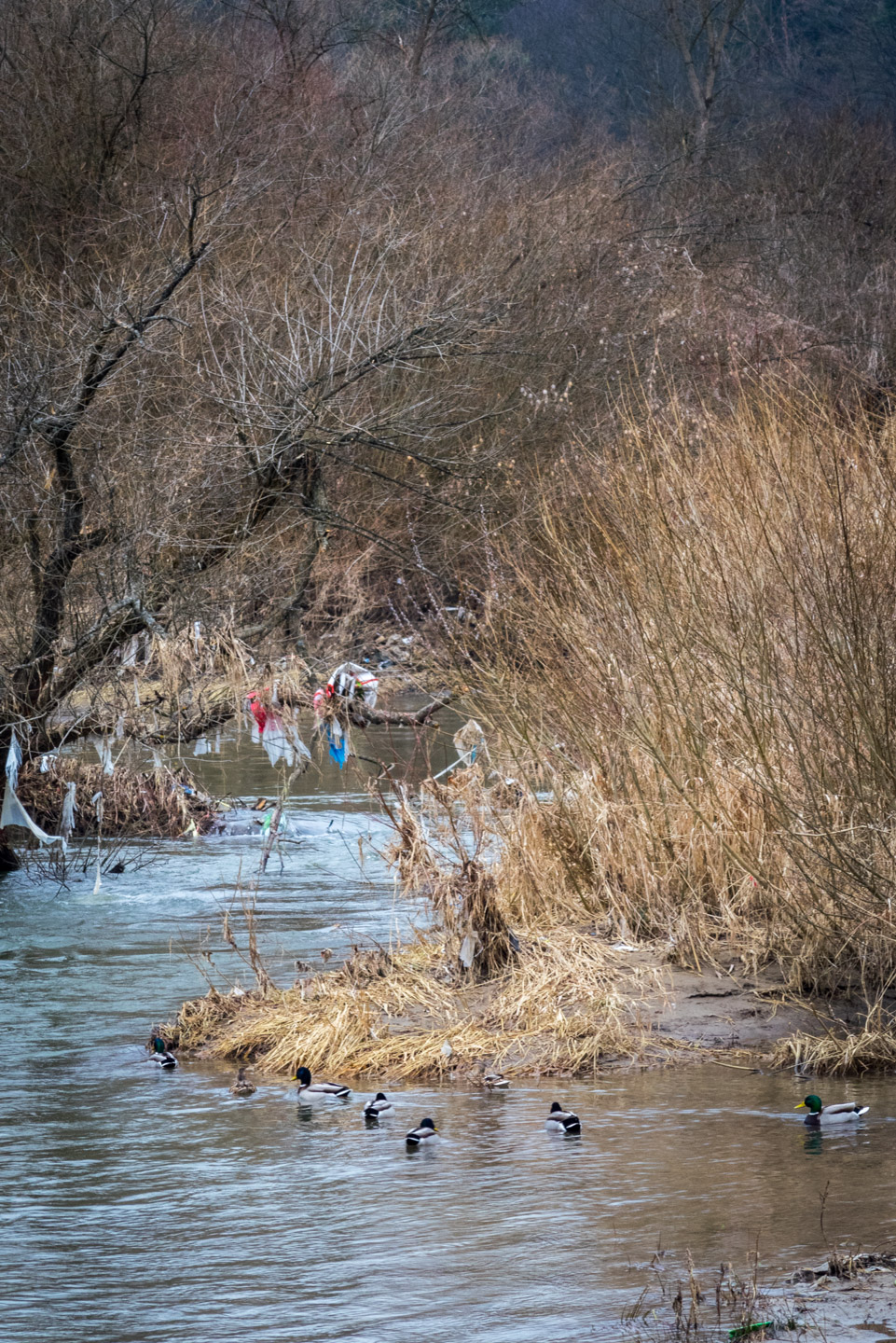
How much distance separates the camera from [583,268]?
968 inches

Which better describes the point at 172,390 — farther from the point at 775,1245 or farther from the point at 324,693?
the point at 775,1245

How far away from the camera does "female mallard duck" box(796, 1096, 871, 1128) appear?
700cm

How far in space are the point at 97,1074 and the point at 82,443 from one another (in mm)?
7357

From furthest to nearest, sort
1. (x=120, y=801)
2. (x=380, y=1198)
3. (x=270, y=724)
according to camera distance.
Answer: (x=120, y=801), (x=270, y=724), (x=380, y=1198)

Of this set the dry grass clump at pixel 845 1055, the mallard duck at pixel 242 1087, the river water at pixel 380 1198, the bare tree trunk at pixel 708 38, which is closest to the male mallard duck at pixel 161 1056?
the river water at pixel 380 1198

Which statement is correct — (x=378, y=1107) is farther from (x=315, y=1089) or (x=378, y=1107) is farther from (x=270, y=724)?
(x=270, y=724)

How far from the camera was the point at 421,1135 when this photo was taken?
22.6 feet

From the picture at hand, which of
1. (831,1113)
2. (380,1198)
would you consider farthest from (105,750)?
(831,1113)

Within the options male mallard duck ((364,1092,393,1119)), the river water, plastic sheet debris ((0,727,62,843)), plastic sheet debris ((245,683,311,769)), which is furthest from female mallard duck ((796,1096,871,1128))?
plastic sheet debris ((245,683,311,769))

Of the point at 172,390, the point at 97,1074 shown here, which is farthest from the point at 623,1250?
the point at 172,390

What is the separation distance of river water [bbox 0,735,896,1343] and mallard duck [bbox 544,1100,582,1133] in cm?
6

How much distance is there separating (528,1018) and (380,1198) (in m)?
2.30

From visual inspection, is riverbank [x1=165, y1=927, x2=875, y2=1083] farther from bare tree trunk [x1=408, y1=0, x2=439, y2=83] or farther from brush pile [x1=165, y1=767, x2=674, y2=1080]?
bare tree trunk [x1=408, y1=0, x2=439, y2=83]

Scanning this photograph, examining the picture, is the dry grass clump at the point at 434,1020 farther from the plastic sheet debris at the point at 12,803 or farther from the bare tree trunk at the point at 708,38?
the bare tree trunk at the point at 708,38
